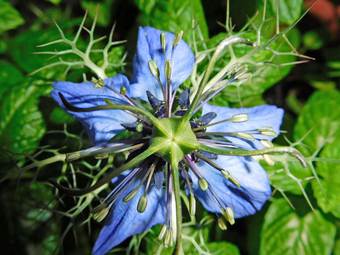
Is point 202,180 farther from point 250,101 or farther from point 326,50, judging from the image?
point 326,50

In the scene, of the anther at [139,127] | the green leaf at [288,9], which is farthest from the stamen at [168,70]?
the green leaf at [288,9]

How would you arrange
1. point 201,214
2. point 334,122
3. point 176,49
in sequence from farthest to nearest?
1. point 334,122
2. point 201,214
3. point 176,49

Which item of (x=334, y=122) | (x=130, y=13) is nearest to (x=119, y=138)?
(x=334, y=122)

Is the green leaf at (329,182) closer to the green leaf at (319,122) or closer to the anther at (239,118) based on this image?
the green leaf at (319,122)

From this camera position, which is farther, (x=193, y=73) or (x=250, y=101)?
(x=250, y=101)

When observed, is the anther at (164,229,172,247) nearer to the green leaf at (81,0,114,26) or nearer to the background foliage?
the background foliage

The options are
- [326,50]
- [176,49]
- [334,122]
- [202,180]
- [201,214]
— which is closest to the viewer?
[202,180]

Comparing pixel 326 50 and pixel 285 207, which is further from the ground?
pixel 326 50

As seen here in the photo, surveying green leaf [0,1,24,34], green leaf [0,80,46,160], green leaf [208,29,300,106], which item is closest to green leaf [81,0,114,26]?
green leaf [0,1,24,34]
